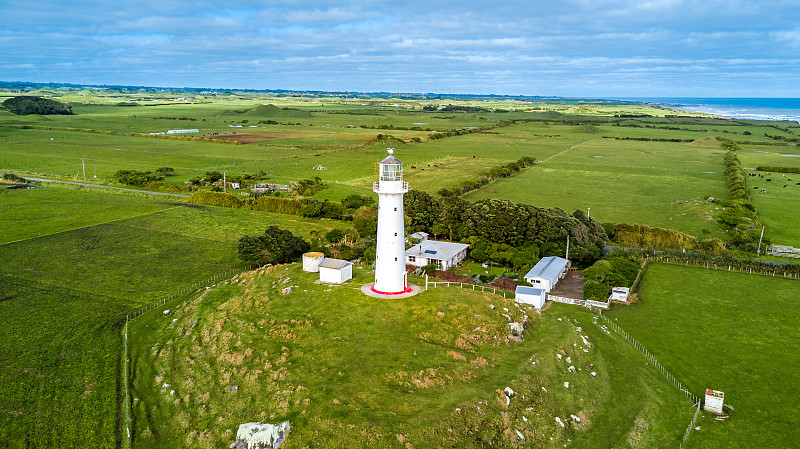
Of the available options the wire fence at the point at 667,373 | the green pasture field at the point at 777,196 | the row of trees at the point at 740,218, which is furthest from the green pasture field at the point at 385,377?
the green pasture field at the point at 777,196

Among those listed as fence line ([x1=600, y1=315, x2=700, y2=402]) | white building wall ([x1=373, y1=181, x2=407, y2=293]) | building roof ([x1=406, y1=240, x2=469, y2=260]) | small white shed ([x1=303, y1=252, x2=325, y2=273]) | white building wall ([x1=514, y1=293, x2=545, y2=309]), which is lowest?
fence line ([x1=600, y1=315, x2=700, y2=402])

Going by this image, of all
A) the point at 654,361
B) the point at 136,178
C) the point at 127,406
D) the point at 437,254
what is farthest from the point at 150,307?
the point at 136,178

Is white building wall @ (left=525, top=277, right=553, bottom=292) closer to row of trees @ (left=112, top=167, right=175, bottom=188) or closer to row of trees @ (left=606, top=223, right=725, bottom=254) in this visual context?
row of trees @ (left=606, top=223, right=725, bottom=254)

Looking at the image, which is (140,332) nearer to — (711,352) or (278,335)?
(278,335)

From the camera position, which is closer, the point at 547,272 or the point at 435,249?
the point at 547,272

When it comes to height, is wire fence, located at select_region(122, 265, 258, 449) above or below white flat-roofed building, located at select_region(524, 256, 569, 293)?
below

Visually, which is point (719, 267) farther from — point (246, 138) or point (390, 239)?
point (246, 138)

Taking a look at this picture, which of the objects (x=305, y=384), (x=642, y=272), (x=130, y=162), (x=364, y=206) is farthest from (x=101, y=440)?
(x=130, y=162)

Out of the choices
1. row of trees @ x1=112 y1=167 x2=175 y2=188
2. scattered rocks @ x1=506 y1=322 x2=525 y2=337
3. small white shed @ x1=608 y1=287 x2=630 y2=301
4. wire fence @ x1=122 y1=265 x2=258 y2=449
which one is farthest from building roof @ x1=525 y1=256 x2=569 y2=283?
row of trees @ x1=112 y1=167 x2=175 y2=188
